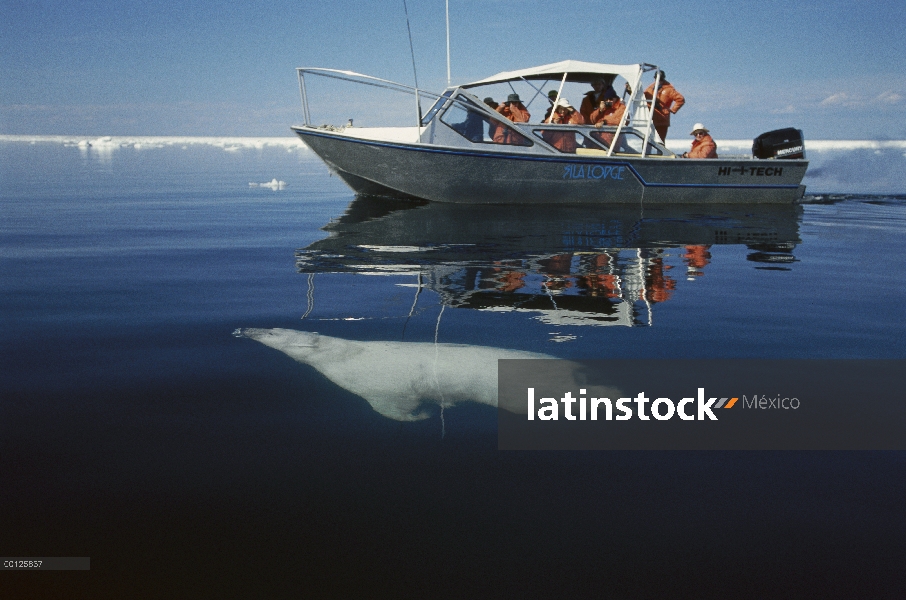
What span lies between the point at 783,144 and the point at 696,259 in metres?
8.42

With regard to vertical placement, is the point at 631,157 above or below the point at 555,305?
above

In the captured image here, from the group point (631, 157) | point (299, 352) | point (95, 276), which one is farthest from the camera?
point (631, 157)

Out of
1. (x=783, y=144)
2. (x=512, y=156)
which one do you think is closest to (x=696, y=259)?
(x=512, y=156)

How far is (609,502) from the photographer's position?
275 centimetres

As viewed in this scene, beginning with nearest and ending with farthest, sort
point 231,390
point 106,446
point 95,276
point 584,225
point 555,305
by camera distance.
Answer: point 106,446 < point 231,390 < point 555,305 < point 95,276 < point 584,225

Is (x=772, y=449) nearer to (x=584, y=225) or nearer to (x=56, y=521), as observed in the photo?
(x=56, y=521)

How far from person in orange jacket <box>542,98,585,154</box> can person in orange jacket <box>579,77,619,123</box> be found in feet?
2.55

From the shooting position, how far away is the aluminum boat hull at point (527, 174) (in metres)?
13.9

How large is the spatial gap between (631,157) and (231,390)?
11921 millimetres

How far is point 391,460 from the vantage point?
3.07m

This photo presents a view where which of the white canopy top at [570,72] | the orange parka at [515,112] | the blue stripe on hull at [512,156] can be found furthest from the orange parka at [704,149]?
the orange parka at [515,112]

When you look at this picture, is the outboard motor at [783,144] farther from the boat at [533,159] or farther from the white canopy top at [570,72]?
the white canopy top at [570,72]

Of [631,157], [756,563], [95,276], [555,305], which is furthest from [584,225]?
[756,563]

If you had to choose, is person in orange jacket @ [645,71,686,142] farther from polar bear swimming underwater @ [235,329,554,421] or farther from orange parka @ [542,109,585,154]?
polar bear swimming underwater @ [235,329,554,421]
